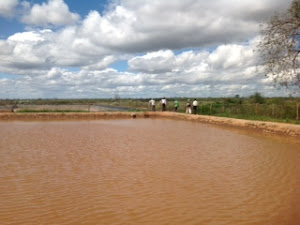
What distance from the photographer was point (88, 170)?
21.8 ft

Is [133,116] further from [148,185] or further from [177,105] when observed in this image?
[148,185]

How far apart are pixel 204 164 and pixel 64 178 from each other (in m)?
3.34

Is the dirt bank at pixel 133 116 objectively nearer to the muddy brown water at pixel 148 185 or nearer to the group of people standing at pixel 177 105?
the group of people standing at pixel 177 105

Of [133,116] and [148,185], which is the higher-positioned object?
[133,116]

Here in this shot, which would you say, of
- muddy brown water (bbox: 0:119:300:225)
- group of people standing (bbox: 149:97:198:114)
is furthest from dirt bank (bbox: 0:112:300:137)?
muddy brown water (bbox: 0:119:300:225)

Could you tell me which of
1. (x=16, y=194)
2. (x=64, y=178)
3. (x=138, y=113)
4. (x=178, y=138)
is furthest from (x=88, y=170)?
(x=138, y=113)

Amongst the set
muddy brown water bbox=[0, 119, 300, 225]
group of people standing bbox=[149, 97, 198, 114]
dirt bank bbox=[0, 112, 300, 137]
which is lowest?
muddy brown water bbox=[0, 119, 300, 225]

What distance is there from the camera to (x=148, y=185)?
18.5ft

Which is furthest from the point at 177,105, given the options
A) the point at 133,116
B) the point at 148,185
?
the point at 148,185

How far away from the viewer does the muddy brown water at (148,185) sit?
13.9ft

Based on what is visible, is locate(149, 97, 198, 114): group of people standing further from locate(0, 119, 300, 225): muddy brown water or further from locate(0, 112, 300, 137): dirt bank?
locate(0, 119, 300, 225): muddy brown water

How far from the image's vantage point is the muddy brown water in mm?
4242

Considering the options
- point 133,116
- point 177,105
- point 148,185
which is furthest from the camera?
point 177,105

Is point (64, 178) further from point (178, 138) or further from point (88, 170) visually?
point (178, 138)
